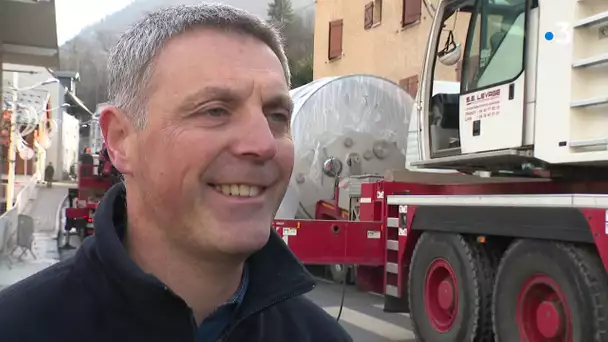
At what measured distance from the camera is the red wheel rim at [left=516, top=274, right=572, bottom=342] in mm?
5074

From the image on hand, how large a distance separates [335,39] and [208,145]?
82.3ft

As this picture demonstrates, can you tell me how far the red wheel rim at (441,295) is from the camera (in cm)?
648

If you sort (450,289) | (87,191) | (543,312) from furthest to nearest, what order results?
1. (87,191)
2. (450,289)
3. (543,312)

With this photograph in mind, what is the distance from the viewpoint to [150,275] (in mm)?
1470

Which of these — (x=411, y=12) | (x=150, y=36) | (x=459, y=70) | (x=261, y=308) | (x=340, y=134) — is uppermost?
(x=411, y=12)

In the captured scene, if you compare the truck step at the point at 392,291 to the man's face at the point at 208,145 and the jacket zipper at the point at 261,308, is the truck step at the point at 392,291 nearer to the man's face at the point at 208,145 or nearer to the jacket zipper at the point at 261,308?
the jacket zipper at the point at 261,308

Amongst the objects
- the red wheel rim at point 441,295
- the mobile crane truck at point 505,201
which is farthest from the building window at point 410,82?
the red wheel rim at point 441,295

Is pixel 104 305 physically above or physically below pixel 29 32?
below

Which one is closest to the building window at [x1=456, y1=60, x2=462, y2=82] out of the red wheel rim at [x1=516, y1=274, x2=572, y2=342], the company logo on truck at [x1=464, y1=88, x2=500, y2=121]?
the company logo on truck at [x1=464, y1=88, x2=500, y2=121]

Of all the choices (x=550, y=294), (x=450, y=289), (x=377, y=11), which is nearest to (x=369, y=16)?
(x=377, y=11)

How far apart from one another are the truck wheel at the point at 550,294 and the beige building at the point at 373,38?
1055cm

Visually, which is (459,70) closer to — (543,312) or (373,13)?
(543,312)

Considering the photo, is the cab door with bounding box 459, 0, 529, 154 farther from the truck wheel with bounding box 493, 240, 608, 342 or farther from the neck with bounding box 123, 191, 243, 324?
the neck with bounding box 123, 191, 243, 324

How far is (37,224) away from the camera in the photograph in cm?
2133
